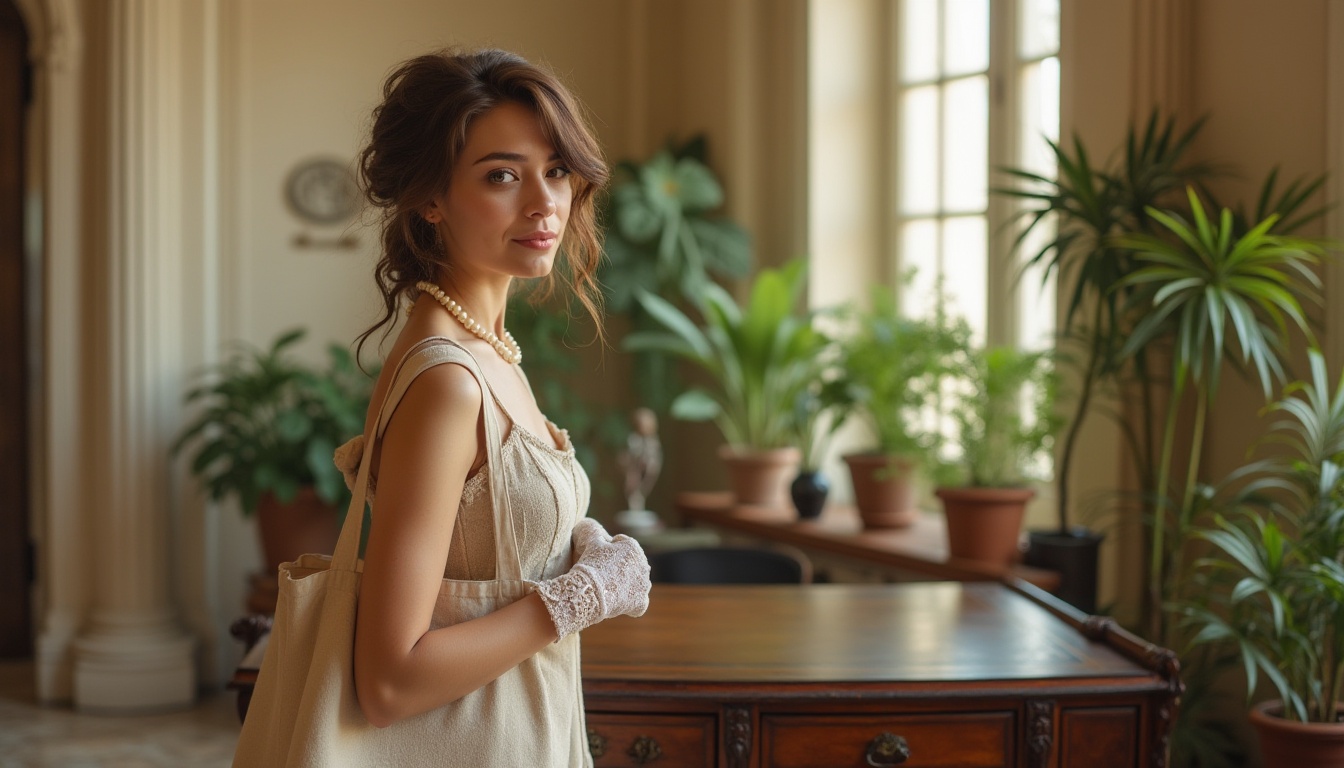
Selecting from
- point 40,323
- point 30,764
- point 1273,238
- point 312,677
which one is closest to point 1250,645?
point 1273,238

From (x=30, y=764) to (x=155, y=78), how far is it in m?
2.49

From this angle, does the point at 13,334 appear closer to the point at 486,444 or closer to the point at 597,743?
→ the point at 597,743

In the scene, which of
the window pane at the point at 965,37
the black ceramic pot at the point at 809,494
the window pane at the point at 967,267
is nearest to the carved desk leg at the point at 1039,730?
the black ceramic pot at the point at 809,494

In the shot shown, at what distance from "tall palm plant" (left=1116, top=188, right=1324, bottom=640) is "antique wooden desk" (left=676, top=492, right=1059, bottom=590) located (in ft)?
1.41

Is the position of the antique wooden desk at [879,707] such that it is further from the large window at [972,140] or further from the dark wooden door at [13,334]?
the dark wooden door at [13,334]

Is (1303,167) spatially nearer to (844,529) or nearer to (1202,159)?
(1202,159)

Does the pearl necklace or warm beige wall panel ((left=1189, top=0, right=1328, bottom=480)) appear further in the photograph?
warm beige wall panel ((left=1189, top=0, right=1328, bottom=480))

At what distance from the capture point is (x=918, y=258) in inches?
181

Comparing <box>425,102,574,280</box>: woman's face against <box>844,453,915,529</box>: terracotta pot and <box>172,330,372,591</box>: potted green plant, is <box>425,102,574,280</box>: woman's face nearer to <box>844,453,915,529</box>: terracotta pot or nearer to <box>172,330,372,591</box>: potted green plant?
<box>844,453,915,529</box>: terracotta pot

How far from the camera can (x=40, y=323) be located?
511cm

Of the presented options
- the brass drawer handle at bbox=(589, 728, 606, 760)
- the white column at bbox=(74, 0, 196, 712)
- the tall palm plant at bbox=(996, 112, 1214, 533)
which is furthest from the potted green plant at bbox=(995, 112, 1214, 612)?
the white column at bbox=(74, 0, 196, 712)

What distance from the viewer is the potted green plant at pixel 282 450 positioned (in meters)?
4.33

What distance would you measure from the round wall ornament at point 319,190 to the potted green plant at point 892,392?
7.42ft

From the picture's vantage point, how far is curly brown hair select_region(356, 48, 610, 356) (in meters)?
1.22
